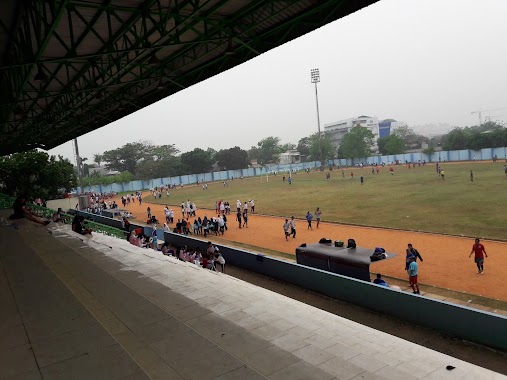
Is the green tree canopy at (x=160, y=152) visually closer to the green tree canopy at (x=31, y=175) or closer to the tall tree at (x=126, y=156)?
the tall tree at (x=126, y=156)

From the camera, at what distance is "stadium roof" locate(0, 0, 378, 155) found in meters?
8.96

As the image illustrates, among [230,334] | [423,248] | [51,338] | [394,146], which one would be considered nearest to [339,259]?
[423,248]

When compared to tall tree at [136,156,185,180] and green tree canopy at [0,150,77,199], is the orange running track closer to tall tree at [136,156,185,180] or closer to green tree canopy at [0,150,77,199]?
green tree canopy at [0,150,77,199]

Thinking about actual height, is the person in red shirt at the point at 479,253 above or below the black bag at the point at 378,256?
below

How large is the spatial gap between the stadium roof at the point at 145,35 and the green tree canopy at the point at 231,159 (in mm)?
87919

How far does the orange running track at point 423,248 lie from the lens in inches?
508

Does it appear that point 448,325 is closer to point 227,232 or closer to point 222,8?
point 222,8

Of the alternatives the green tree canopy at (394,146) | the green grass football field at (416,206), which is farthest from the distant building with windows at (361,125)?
the green grass football field at (416,206)

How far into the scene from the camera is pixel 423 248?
17.4 m

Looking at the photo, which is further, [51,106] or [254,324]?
[51,106]

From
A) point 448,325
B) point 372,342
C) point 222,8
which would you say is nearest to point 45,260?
point 222,8

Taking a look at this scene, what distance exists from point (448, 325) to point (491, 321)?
41.1 inches

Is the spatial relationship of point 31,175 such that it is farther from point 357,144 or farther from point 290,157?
point 290,157

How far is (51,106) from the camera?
65.8 ft
